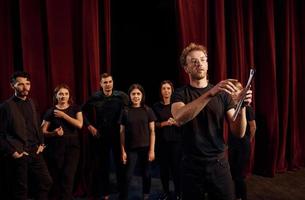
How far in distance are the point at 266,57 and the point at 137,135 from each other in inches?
90.0

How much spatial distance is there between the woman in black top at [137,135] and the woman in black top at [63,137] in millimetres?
493

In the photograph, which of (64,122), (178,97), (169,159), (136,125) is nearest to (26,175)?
(64,122)

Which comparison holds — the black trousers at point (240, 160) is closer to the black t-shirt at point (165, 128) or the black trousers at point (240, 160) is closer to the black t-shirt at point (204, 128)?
the black t-shirt at point (165, 128)

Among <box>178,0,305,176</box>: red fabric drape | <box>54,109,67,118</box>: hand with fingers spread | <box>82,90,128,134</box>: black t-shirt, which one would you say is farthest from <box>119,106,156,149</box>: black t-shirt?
<box>178,0,305,176</box>: red fabric drape

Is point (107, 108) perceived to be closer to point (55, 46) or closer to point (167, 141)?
point (167, 141)

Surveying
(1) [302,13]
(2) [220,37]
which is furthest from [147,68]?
(1) [302,13]

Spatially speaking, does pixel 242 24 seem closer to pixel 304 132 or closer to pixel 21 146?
pixel 304 132

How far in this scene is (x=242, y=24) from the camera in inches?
193

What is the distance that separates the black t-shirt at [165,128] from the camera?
3.98 meters

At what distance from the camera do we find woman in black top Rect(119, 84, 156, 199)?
151 inches

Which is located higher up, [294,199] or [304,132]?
[304,132]

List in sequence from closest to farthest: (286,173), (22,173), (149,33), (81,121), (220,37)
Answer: (22,173) → (81,121) → (220,37) → (286,173) → (149,33)

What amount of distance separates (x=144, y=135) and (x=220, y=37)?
1741mm

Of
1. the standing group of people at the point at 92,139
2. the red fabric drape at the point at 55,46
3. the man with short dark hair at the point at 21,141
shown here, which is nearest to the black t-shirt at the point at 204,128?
the standing group of people at the point at 92,139
